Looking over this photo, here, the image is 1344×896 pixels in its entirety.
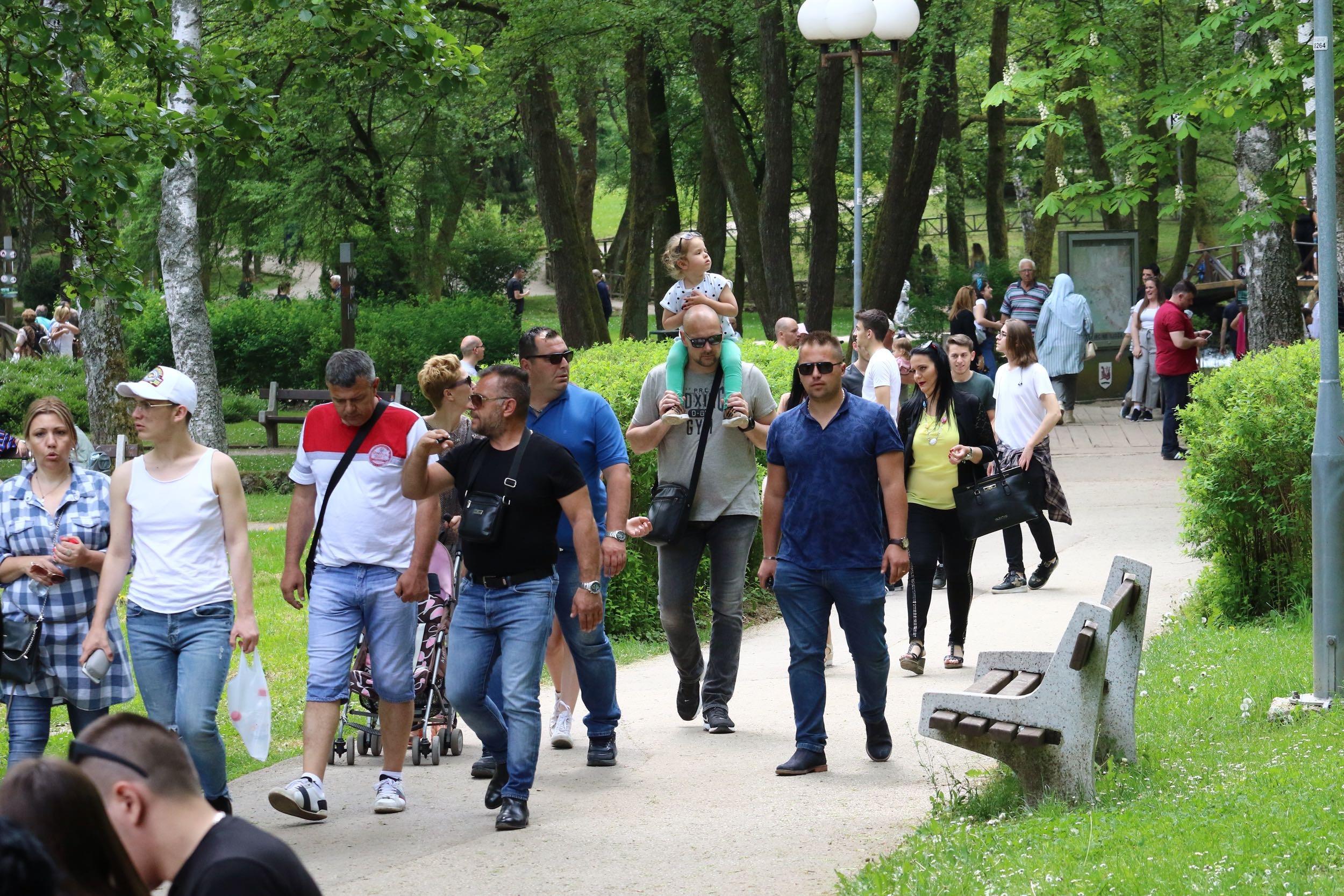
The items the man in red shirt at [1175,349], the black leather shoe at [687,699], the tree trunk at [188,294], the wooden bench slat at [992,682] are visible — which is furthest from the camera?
the man in red shirt at [1175,349]

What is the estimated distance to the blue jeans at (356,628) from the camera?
653 cm

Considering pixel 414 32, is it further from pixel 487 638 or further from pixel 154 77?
pixel 487 638

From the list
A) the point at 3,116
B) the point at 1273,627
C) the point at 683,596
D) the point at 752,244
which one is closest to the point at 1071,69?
the point at 1273,627

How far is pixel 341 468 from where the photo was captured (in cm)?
661

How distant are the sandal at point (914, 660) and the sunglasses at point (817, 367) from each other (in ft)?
8.49

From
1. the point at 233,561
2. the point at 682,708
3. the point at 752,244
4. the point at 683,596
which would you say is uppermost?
the point at 752,244

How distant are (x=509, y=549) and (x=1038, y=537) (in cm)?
600

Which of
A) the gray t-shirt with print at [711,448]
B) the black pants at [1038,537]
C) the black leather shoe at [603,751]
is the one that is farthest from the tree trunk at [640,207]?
the black leather shoe at [603,751]

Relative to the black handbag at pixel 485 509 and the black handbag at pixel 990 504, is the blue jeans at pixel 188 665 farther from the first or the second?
the black handbag at pixel 990 504

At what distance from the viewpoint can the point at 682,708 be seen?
27.1ft

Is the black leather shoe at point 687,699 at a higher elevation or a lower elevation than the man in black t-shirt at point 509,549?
lower

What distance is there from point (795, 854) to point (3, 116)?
26.3 ft

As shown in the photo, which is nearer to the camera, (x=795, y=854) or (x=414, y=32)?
(x=795, y=854)

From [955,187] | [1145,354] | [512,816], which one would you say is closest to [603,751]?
[512,816]
